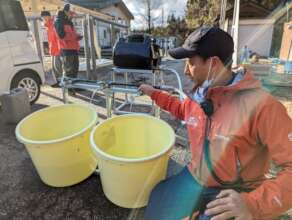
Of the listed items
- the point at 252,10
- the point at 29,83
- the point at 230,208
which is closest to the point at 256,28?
the point at 252,10

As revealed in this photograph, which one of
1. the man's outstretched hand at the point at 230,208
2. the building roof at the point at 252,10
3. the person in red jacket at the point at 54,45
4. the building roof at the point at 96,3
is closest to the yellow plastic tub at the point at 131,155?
the man's outstretched hand at the point at 230,208

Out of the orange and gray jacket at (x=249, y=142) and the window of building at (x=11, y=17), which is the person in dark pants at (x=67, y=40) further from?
the orange and gray jacket at (x=249, y=142)

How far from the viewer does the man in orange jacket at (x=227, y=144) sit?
2.65 ft

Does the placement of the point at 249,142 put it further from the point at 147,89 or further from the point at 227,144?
the point at 147,89

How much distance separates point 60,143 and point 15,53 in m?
2.70

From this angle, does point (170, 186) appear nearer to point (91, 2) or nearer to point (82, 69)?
point (82, 69)

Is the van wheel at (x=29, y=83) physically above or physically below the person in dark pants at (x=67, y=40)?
below

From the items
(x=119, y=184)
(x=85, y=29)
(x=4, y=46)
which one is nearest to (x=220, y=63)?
(x=119, y=184)

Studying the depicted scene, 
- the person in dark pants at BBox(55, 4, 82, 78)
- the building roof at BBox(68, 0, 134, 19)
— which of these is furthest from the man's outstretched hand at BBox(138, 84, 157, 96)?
the building roof at BBox(68, 0, 134, 19)

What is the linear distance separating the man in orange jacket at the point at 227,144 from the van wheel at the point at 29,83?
10.8 feet

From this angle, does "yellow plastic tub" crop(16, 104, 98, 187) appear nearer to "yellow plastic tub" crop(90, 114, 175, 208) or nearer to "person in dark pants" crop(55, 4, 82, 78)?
"yellow plastic tub" crop(90, 114, 175, 208)

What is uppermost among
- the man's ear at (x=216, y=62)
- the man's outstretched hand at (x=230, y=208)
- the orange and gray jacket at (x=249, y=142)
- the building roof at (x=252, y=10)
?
the building roof at (x=252, y=10)

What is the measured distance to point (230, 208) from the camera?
81 centimetres

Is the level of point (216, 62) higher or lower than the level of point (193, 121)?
higher
